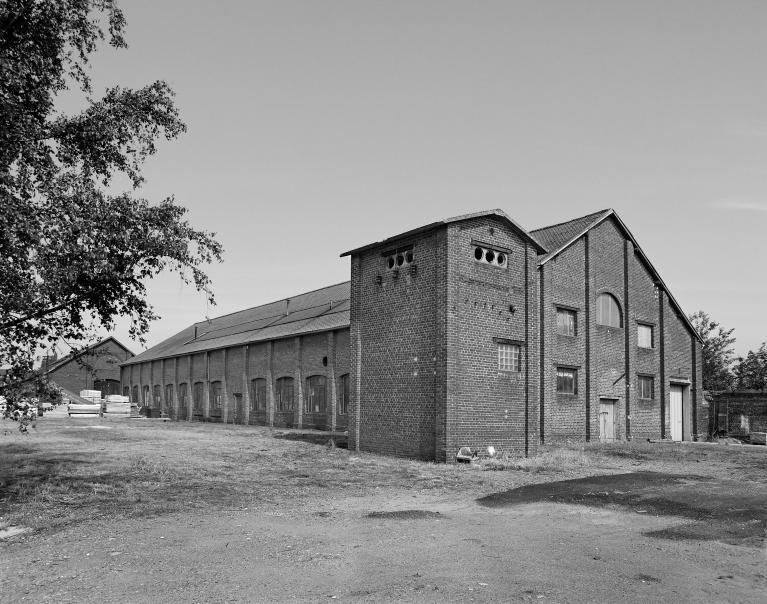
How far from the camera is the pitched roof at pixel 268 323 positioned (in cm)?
3462

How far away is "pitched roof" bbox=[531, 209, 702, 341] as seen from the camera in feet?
82.8

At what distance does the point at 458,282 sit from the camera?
18328 mm

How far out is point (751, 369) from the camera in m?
50.9

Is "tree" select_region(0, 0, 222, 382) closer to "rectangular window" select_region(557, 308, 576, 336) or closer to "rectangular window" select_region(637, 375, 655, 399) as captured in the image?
"rectangular window" select_region(557, 308, 576, 336)

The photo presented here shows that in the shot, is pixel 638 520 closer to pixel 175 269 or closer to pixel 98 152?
pixel 175 269

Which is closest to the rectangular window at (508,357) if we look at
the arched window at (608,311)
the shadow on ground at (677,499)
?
the shadow on ground at (677,499)

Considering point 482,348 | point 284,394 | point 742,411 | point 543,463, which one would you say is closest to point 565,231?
point 482,348

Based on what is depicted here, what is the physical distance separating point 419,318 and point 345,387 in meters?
12.8

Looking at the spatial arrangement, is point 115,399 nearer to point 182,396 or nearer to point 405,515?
point 182,396

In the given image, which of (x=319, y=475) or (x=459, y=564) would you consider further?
(x=319, y=475)

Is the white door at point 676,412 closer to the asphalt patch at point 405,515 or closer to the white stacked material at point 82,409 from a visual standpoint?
the asphalt patch at point 405,515

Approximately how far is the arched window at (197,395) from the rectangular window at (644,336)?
2858 centimetres

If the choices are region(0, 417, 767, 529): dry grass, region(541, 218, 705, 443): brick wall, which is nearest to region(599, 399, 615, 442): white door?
region(541, 218, 705, 443): brick wall

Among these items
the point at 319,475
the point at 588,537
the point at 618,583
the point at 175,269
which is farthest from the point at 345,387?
the point at 618,583
